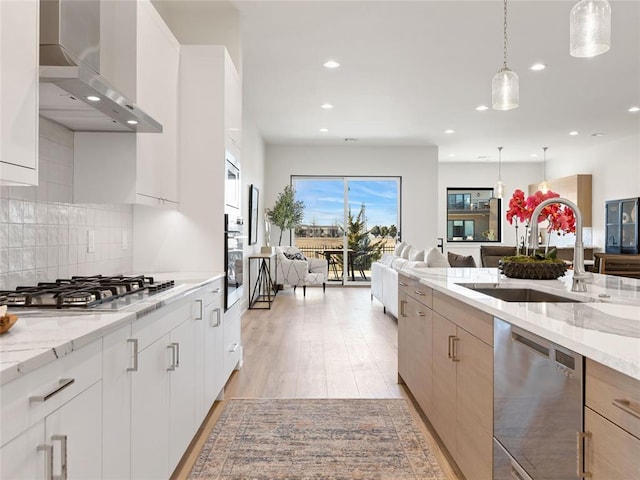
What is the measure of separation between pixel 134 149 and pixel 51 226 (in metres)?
0.55

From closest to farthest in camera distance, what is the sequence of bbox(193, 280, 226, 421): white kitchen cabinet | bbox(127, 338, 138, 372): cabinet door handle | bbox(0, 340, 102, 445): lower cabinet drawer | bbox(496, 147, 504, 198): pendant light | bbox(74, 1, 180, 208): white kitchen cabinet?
bbox(0, 340, 102, 445): lower cabinet drawer
bbox(127, 338, 138, 372): cabinet door handle
bbox(74, 1, 180, 208): white kitchen cabinet
bbox(193, 280, 226, 421): white kitchen cabinet
bbox(496, 147, 504, 198): pendant light

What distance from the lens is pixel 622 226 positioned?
26.8 ft

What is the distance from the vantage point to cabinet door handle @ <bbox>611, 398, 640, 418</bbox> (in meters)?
0.89

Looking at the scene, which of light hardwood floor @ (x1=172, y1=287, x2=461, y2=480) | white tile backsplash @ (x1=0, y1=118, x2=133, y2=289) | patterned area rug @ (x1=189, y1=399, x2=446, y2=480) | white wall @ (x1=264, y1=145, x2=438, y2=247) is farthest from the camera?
white wall @ (x1=264, y1=145, x2=438, y2=247)

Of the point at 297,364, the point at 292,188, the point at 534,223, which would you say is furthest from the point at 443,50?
the point at 292,188

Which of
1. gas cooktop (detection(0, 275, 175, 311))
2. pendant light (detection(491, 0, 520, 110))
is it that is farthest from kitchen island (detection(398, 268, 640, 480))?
gas cooktop (detection(0, 275, 175, 311))

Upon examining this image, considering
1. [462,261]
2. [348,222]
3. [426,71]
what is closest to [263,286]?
[348,222]

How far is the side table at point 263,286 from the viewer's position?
6875 mm

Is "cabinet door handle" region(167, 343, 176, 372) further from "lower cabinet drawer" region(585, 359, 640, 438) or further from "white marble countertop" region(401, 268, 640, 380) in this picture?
"lower cabinet drawer" region(585, 359, 640, 438)

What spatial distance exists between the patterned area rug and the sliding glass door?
6658 millimetres

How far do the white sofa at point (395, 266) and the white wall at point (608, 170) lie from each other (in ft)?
15.3

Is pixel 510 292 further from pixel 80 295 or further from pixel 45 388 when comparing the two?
pixel 45 388

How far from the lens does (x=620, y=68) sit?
16.7 feet

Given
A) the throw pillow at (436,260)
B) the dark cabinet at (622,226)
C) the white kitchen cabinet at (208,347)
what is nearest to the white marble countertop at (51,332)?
the white kitchen cabinet at (208,347)
